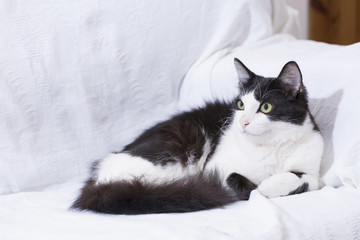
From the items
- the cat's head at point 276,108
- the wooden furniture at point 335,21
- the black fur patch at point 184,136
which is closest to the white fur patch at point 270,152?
the cat's head at point 276,108

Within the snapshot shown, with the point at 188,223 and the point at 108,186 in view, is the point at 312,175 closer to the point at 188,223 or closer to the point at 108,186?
the point at 188,223

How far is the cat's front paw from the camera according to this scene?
126cm

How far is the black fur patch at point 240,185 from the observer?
1.30m

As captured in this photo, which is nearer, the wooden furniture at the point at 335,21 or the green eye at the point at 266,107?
the green eye at the point at 266,107

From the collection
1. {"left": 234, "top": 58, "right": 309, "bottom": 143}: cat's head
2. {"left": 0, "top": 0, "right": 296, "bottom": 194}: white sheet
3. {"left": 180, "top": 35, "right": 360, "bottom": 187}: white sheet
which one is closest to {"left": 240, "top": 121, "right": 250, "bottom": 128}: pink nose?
{"left": 234, "top": 58, "right": 309, "bottom": 143}: cat's head

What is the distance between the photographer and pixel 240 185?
1320 mm

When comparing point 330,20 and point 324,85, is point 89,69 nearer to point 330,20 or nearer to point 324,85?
point 324,85

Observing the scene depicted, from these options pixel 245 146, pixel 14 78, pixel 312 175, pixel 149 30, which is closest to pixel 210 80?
pixel 149 30

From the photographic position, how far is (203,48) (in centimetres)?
196

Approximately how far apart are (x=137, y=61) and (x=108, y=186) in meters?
0.72

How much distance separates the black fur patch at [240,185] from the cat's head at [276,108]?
0.42ft

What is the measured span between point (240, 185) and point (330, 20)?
2.16 metres

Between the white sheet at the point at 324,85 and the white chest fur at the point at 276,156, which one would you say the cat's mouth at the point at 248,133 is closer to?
the white chest fur at the point at 276,156

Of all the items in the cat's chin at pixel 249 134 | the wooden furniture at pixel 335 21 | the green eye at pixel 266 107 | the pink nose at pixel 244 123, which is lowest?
the wooden furniture at pixel 335 21
